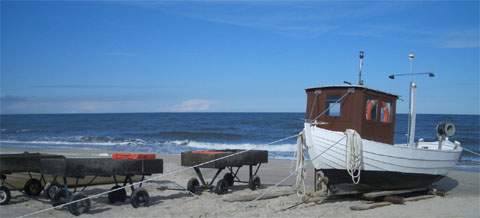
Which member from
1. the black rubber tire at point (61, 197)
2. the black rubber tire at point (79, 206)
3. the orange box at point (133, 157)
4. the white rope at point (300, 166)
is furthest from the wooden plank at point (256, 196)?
the black rubber tire at point (61, 197)

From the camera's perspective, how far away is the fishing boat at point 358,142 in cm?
1206

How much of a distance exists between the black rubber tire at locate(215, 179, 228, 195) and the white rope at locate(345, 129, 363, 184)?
3263 millimetres

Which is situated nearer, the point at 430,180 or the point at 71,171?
the point at 71,171

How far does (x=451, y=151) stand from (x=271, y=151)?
60.8ft

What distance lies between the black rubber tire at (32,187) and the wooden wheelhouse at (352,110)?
6961mm

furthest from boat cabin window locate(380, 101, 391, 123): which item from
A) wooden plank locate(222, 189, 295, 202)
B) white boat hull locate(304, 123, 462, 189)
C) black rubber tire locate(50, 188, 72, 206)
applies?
black rubber tire locate(50, 188, 72, 206)

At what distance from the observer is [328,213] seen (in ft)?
36.0

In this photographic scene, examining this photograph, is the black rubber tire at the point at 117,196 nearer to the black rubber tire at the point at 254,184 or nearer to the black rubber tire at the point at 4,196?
the black rubber tire at the point at 4,196

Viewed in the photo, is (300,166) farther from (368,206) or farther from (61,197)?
(61,197)

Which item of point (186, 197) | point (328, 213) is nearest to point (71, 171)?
point (186, 197)

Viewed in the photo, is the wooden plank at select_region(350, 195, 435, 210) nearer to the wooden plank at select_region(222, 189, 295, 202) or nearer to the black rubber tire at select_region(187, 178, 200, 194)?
the wooden plank at select_region(222, 189, 295, 202)

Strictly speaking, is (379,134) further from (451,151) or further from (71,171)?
(71,171)

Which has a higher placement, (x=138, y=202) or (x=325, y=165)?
(x=325, y=165)

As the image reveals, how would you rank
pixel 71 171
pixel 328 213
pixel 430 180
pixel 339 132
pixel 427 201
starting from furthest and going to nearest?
1. pixel 430 180
2. pixel 427 201
3. pixel 339 132
4. pixel 328 213
5. pixel 71 171
